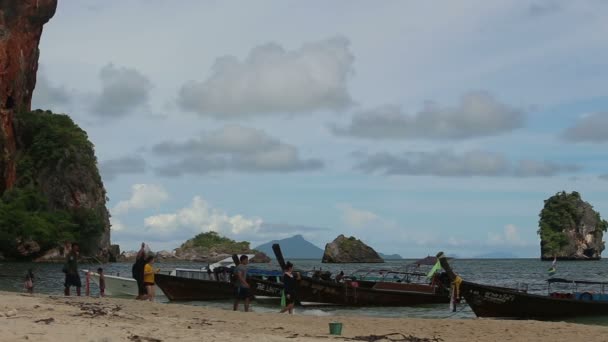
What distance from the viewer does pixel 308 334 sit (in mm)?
20094

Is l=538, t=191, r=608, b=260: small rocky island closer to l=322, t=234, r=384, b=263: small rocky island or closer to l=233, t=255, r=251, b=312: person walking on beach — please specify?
l=322, t=234, r=384, b=263: small rocky island

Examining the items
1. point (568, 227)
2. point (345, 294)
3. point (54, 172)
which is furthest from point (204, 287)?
point (568, 227)

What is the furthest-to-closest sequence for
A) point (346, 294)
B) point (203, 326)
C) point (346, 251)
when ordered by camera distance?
point (346, 251)
point (346, 294)
point (203, 326)

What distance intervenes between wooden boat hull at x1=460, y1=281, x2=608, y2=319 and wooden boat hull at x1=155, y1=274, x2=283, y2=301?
10.6 meters

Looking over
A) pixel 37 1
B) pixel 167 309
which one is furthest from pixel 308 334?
pixel 37 1

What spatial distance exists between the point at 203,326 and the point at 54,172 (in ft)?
318

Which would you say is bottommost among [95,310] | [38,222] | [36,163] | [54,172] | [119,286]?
[95,310]

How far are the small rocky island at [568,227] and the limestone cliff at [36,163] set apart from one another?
9636 centimetres

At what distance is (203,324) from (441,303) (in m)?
22.1

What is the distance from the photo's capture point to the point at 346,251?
17675cm

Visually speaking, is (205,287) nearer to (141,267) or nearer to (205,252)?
(141,267)

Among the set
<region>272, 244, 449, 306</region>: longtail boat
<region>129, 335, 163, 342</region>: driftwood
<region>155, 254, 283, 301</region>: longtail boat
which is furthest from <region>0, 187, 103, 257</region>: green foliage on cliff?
<region>129, 335, 163, 342</region>: driftwood

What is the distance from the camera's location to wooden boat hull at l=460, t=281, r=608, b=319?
1268 inches

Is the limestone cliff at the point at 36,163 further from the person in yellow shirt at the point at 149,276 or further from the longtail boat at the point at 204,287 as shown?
the person in yellow shirt at the point at 149,276
